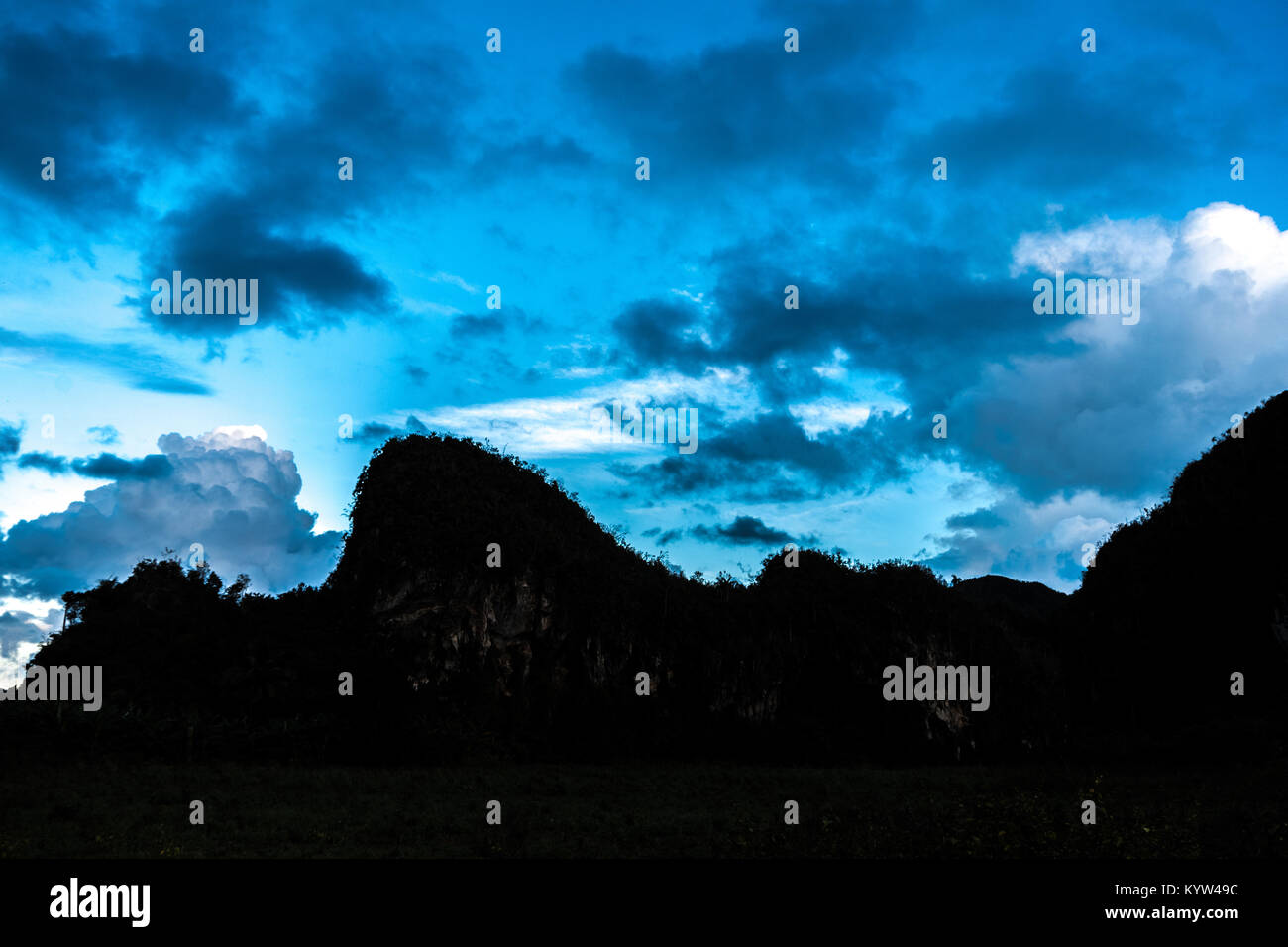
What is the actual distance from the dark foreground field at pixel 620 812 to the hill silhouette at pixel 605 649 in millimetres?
4396

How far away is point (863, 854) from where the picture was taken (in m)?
20.1

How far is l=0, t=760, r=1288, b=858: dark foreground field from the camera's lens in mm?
21047

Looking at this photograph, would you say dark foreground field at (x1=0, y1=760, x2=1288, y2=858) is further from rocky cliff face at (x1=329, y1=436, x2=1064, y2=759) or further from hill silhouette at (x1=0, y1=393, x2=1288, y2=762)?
rocky cliff face at (x1=329, y1=436, x2=1064, y2=759)

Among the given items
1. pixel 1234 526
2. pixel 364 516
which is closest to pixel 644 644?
pixel 364 516

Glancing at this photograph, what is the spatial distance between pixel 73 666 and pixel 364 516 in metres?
15.3

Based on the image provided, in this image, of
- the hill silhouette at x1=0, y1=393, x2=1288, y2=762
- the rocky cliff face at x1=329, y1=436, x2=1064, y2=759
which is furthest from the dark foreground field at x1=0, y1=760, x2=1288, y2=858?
the rocky cliff face at x1=329, y1=436, x2=1064, y2=759

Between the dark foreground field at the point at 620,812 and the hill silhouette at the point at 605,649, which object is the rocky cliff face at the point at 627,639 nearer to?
the hill silhouette at the point at 605,649

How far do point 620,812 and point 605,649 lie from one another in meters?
17.8

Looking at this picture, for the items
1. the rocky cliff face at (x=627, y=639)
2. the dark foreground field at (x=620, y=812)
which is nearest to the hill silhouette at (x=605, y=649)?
the rocky cliff face at (x=627, y=639)

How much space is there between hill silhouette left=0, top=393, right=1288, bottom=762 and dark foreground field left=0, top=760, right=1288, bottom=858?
4.40 metres

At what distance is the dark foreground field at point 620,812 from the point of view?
21.0 metres

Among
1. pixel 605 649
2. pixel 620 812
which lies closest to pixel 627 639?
pixel 605 649
